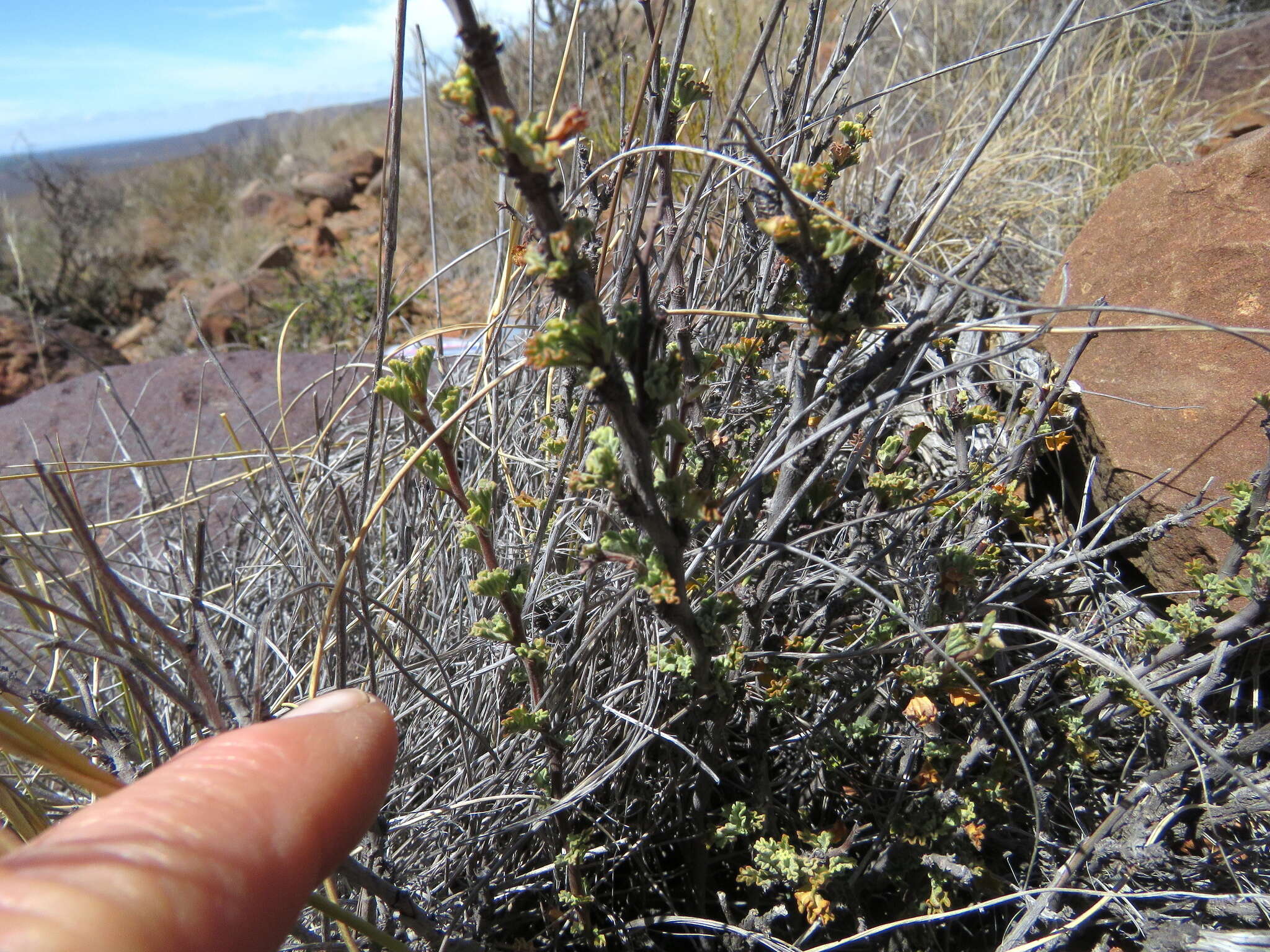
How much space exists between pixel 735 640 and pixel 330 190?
8.27 metres

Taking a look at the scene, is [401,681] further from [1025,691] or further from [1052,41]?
[1052,41]

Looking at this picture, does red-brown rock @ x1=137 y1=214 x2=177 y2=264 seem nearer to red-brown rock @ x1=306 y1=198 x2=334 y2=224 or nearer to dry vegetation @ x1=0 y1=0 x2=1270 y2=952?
red-brown rock @ x1=306 y1=198 x2=334 y2=224

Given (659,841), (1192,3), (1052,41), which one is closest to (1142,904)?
(659,841)

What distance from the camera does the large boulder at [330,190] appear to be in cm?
776

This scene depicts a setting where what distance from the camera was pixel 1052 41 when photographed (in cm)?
58

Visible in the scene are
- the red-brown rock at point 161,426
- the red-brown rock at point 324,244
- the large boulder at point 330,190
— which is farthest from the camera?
the large boulder at point 330,190

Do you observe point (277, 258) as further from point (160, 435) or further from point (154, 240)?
point (160, 435)

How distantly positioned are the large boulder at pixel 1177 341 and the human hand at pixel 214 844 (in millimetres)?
976

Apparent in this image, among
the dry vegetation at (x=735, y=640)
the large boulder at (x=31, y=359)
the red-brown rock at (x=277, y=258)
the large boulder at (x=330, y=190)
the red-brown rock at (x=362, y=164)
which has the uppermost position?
the red-brown rock at (x=362, y=164)

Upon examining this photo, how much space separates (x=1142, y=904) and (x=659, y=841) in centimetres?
54

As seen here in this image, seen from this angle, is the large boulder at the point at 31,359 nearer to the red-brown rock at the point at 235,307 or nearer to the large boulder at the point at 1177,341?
the red-brown rock at the point at 235,307

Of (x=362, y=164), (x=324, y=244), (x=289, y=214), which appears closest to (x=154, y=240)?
(x=289, y=214)

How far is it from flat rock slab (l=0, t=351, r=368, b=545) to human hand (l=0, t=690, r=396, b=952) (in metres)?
1.08

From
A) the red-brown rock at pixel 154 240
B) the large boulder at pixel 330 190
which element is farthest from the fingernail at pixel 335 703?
the red-brown rock at pixel 154 240
